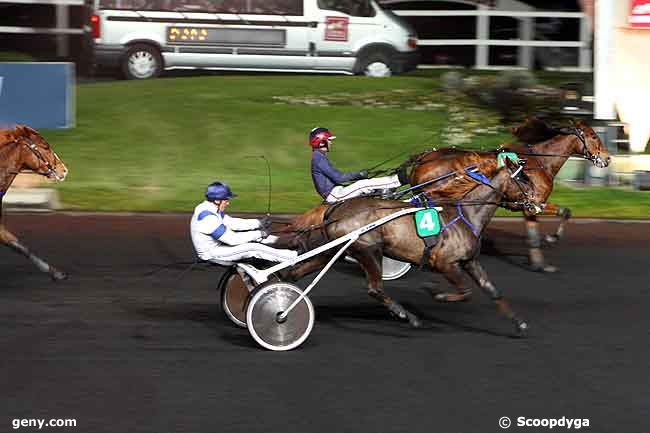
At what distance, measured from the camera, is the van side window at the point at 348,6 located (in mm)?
24203

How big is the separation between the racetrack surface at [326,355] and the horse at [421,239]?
1.67 ft

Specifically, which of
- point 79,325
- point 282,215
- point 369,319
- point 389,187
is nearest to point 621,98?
point 282,215

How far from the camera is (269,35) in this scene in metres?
24.2

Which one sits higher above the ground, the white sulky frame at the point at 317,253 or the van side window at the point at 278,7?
the van side window at the point at 278,7

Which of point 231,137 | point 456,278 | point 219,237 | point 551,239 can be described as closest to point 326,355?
point 219,237

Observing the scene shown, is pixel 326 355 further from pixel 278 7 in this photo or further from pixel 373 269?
pixel 278 7

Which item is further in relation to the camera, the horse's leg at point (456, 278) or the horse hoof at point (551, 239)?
the horse hoof at point (551, 239)

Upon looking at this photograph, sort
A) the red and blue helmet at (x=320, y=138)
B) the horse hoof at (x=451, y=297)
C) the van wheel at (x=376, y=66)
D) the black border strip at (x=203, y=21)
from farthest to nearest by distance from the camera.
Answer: the van wheel at (x=376, y=66)
the black border strip at (x=203, y=21)
the red and blue helmet at (x=320, y=138)
the horse hoof at (x=451, y=297)

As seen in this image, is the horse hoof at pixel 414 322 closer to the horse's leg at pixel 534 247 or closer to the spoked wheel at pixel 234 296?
the spoked wheel at pixel 234 296

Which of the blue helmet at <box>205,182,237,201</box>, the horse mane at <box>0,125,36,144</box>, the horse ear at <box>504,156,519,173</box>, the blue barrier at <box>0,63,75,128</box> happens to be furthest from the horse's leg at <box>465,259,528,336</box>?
the blue barrier at <box>0,63,75,128</box>

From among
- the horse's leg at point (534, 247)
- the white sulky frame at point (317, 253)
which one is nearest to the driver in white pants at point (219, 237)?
the white sulky frame at point (317, 253)

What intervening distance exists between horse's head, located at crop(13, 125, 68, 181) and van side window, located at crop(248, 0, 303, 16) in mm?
12966

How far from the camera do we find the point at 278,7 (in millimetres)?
24141

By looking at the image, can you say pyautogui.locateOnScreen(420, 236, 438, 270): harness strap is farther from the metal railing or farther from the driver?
the metal railing
